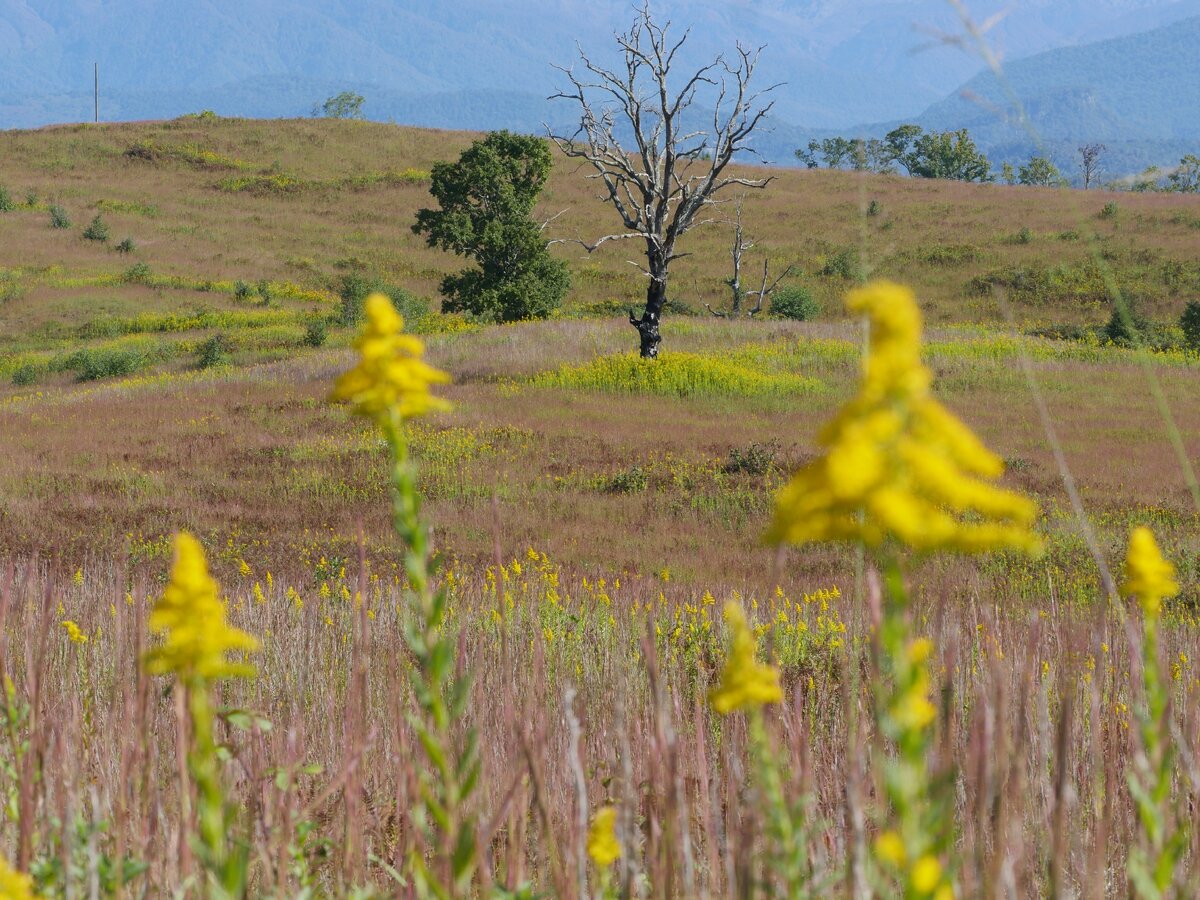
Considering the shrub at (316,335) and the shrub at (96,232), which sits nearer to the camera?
the shrub at (316,335)

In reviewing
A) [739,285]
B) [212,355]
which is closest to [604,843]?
[212,355]

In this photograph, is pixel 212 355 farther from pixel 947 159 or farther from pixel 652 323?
pixel 947 159

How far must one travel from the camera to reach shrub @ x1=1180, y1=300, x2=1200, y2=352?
85.8 ft

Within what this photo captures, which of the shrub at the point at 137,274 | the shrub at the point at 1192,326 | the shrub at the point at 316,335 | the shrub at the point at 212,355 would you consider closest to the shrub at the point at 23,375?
the shrub at the point at 212,355

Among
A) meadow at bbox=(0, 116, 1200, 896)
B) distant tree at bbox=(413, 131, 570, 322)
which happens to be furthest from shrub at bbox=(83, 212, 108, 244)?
distant tree at bbox=(413, 131, 570, 322)

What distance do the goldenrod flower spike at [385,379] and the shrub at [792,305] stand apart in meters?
33.6

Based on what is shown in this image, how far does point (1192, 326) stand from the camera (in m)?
26.6

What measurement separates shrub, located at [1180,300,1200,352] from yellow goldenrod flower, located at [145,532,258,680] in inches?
1145

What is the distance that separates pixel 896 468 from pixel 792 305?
34624mm

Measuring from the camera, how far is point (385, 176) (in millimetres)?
56375

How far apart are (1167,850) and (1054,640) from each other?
426cm

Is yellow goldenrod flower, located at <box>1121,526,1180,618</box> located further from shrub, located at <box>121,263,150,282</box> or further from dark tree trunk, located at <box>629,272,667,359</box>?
→ shrub, located at <box>121,263,150,282</box>

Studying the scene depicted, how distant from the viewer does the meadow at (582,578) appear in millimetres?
1635

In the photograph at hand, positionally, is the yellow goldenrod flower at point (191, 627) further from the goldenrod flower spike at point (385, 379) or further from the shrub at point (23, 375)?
the shrub at point (23, 375)
